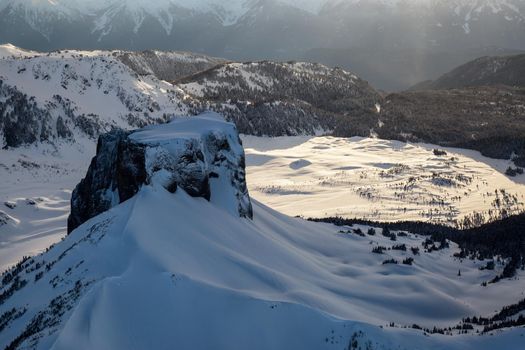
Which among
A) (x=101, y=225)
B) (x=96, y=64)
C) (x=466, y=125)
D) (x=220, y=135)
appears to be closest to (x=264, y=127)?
(x=96, y=64)

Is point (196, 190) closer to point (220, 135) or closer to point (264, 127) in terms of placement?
point (220, 135)

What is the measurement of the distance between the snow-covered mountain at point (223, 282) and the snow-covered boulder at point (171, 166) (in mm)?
92

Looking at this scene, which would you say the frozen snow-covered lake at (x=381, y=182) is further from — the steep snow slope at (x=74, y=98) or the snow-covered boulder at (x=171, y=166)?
the steep snow slope at (x=74, y=98)

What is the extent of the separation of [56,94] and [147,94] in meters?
21.6

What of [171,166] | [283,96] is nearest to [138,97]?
[283,96]

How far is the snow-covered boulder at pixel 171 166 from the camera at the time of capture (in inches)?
917

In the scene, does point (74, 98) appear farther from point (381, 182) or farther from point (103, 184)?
point (103, 184)

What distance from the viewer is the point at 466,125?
118 metres

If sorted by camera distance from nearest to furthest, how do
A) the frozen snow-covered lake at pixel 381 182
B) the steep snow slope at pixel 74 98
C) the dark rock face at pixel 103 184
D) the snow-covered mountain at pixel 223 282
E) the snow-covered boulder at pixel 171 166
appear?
the snow-covered mountain at pixel 223 282 < the snow-covered boulder at pixel 171 166 < the dark rock face at pixel 103 184 < the frozen snow-covered lake at pixel 381 182 < the steep snow slope at pixel 74 98

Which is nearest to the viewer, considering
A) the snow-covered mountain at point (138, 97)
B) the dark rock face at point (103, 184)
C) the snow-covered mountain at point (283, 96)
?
the dark rock face at point (103, 184)

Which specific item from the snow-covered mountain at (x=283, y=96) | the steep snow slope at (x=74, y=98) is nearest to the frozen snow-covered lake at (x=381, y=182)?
the steep snow slope at (x=74, y=98)

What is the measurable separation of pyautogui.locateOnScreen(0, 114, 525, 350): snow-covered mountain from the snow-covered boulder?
92 mm

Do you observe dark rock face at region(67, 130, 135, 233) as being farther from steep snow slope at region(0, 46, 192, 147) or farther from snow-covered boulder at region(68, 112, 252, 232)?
steep snow slope at region(0, 46, 192, 147)

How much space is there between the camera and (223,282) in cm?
1708
